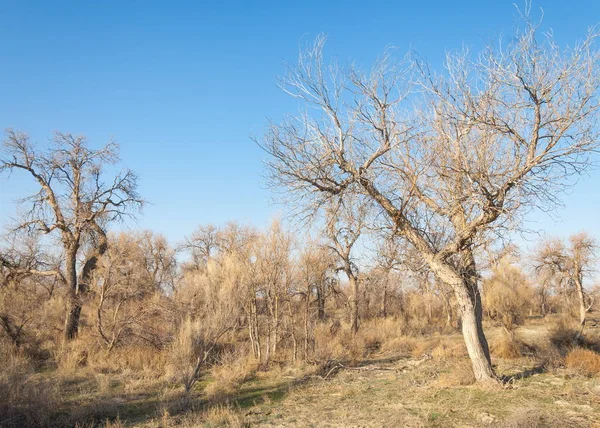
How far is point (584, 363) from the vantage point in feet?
35.7

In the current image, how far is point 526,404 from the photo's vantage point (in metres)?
7.63

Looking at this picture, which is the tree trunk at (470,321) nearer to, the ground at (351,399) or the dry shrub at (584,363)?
the ground at (351,399)

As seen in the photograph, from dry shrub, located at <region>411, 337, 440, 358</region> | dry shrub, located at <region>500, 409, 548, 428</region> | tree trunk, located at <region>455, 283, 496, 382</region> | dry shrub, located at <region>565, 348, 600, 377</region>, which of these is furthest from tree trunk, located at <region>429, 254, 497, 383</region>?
dry shrub, located at <region>411, 337, 440, 358</region>

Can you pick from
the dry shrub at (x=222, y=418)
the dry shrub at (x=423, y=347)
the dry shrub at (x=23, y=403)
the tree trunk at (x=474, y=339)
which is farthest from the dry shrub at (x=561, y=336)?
the dry shrub at (x=23, y=403)

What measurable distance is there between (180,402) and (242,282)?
6.40 metres

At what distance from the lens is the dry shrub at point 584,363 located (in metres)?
10.4

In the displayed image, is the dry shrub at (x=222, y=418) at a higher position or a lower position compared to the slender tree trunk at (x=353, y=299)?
lower

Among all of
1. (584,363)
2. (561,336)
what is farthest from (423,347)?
(584,363)

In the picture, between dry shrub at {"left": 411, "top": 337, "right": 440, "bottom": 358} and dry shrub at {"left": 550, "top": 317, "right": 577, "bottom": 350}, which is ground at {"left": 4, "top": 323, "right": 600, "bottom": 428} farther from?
dry shrub at {"left": 550, "top": 317, "right": 577, "bottom": 350}

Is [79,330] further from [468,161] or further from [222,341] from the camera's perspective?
[468,161]

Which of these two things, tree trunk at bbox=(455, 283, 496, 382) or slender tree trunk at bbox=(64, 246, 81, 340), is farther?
slender tree trunk at bbox=(64, 246, 81, 340)

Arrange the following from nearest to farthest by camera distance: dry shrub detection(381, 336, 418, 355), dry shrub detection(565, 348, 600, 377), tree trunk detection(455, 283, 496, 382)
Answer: tree trunk detection(455, 283, 496, 382), dry shrub detection(565, 348, 600, 377), dry shrub detection(381, 336, 418, 355)

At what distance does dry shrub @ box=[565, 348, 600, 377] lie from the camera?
10.4 m

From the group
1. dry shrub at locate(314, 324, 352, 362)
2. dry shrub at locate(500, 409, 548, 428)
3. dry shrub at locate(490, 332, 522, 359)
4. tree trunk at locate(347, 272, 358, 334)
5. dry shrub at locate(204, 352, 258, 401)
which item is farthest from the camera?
tree trunk at locate(347, 272, 358, 334)
